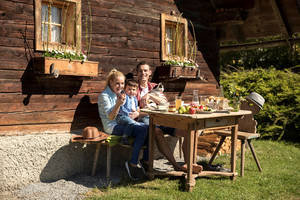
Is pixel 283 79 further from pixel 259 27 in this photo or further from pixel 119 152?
pixel 119 152

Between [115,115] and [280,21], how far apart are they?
4443mm

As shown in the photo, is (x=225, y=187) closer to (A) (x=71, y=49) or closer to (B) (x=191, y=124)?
(B) (x=191, y=124)

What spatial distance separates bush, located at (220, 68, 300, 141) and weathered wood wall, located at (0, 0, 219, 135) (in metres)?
2.56

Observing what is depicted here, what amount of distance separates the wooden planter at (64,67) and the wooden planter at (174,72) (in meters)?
1.53

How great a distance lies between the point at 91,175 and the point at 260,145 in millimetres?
4176

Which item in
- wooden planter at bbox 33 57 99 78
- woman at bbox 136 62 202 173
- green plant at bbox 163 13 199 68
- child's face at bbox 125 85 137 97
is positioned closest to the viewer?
wooden planter at bbox 33 57 99 78

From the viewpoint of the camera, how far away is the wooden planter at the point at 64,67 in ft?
13.5

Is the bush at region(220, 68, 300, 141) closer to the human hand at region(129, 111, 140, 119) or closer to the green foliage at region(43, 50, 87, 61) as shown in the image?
the human hand at region(129, 111, 140, 119)

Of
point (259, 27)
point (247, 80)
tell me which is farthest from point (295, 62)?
point (259, 27)

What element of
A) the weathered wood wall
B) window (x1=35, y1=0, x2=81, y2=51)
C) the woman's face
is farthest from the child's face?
window (x1=35, y1=0, x2=81, y2=51)

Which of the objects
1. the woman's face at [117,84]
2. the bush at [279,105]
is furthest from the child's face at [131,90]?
the bush at [279,105]

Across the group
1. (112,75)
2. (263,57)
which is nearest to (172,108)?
(112,75)

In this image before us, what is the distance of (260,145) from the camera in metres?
7.14

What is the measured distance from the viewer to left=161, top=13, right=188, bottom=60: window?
6.21 m
